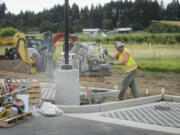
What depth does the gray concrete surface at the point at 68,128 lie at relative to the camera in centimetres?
587

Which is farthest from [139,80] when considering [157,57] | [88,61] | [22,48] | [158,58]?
[22,48]

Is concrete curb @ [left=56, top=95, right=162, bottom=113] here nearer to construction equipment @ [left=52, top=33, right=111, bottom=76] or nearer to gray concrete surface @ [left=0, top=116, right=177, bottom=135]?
gray concrete surface @ [left=0, top=116, right=177, bottom=135]

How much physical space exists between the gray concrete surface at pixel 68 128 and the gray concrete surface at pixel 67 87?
122cm

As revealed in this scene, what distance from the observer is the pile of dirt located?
63.9 ft

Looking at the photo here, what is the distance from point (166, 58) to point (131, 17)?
18.8 feet

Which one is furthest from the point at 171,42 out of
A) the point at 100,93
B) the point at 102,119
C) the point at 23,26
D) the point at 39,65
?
the point at 23,26

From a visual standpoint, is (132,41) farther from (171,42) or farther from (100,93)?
(100,93)

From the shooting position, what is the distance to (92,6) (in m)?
28.3

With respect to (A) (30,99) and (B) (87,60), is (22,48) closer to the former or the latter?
(B) (87,60)

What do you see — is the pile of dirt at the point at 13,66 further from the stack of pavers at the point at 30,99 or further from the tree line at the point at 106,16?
the stack of pavers at the point at 30,99

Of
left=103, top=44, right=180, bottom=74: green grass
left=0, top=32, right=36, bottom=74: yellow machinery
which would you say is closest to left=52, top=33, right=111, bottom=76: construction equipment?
left=0, top=32, right=36, bottom=74: yellow machinery

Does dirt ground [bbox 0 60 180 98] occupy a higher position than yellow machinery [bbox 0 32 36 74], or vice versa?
yellow machinery [bbox 0 32 36 74]

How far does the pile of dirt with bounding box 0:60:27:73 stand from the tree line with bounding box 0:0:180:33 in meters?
6.16

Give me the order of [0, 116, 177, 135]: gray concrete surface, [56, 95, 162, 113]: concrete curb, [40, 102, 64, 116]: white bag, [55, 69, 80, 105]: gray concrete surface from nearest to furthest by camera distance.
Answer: [0, 116, 177, 135]: gray concrete surface → [40, 102, 64, 116]: white bag → [56, 95, 162, 113]: concrete curb → [55, 69, 80, 105]: gray concrete surface
